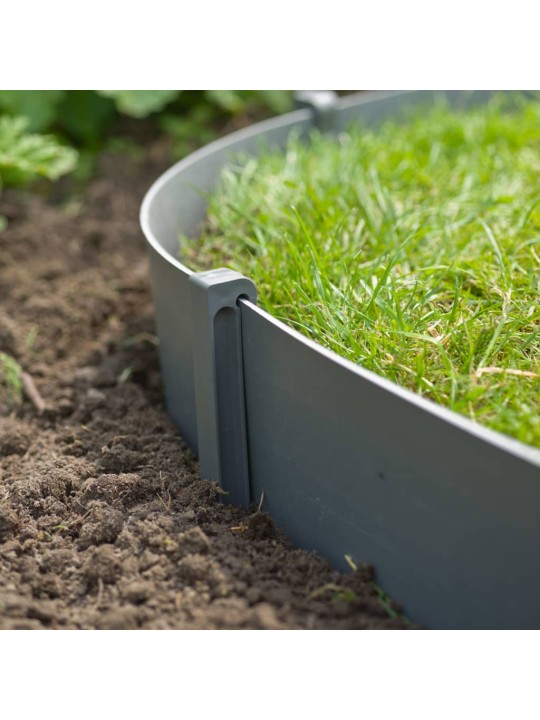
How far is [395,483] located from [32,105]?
12.0ft

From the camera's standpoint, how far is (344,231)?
2.93 m

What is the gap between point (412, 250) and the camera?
281 cm

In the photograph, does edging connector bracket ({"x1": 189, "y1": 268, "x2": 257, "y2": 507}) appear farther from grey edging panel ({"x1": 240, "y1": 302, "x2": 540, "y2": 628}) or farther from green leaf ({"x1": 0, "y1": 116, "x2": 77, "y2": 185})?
green leaf ({"x1": 0, "y1": 116, "x2": 77, "y2": 185})

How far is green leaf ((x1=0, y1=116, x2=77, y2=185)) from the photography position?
3.85 m

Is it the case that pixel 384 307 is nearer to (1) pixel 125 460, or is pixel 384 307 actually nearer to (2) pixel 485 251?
(2) pixel 485 251

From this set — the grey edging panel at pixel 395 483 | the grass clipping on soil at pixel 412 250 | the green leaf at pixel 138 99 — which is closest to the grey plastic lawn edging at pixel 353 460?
the grey edging panel at pixel 395 483

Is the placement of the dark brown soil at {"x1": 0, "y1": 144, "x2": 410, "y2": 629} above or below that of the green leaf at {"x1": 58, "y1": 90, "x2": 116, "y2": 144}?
below

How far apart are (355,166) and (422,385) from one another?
1540mm

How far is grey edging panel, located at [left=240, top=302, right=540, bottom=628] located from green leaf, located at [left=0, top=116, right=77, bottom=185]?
2068mm

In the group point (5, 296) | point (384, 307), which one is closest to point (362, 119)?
point (5, 296)

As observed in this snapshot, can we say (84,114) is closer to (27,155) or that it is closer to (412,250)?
(27,155)

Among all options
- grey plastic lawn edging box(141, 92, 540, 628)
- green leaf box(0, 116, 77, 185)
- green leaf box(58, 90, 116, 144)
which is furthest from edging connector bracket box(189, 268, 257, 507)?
green leaf box(58, 90, 116, 144)

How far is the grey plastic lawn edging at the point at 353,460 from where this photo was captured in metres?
1.69

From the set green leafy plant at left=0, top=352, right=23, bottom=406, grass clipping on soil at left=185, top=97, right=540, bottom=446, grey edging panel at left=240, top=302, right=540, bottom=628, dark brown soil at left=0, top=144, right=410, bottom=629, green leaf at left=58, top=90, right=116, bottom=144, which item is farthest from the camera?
green leaf at left=58, top=90, right=116, bottom=144
